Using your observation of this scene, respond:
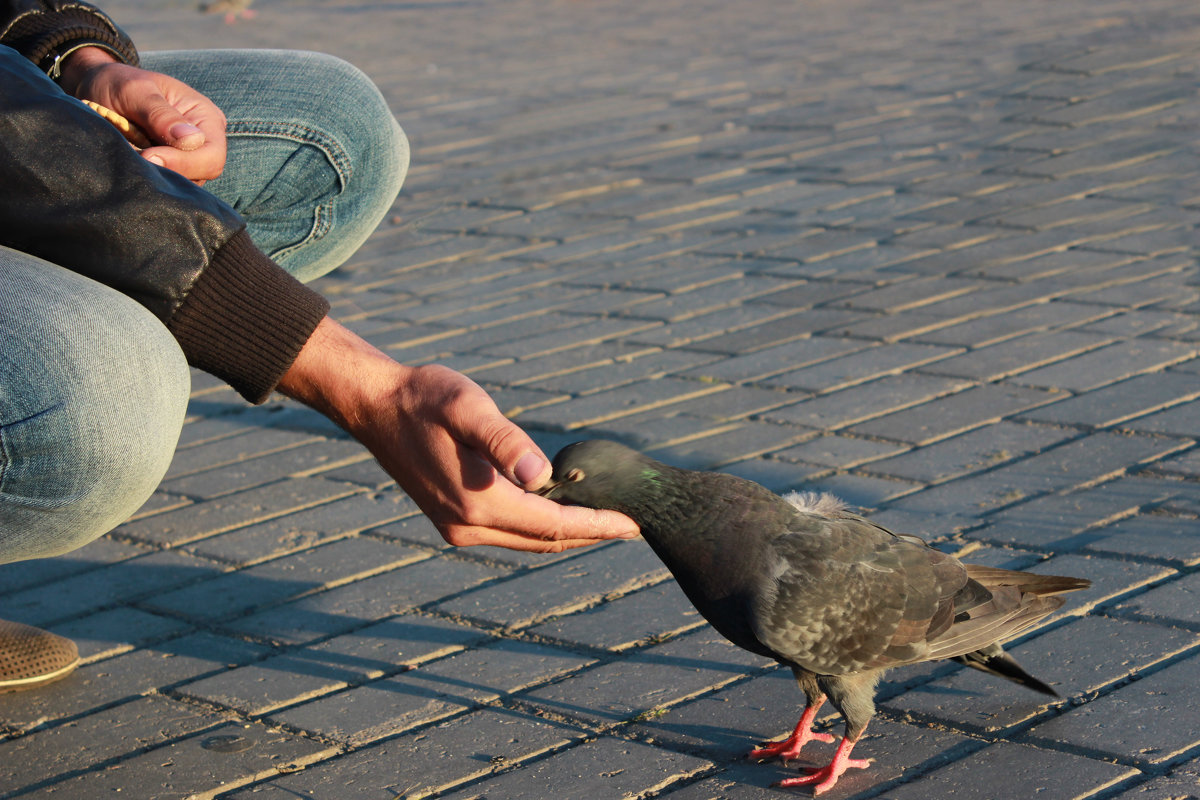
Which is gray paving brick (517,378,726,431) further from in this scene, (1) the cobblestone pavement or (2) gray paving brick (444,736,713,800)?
(2) gray paving brick (444,736,713,800)

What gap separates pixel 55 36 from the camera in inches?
143

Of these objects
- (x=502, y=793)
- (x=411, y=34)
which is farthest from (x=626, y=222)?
(x=411, y=34)

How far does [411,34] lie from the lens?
15.9m

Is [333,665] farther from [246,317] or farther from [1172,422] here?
[1172,422]

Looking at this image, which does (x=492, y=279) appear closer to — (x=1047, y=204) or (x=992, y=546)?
(x=1047, y=204)

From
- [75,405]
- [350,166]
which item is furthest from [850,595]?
[350,166]

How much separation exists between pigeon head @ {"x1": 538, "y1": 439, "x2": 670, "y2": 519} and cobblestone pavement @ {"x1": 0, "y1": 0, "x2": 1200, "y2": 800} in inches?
24.8

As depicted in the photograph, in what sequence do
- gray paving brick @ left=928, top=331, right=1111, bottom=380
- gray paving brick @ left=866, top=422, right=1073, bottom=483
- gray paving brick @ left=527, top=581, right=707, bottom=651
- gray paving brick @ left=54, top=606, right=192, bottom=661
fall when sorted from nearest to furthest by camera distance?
gray paving brick @ left=527, top=581, right=707, bottom=651
gray paving brick @ left=54, top=606, right=192, bottom=661
gray paving brick @ left=866, top=422, right=1073, bottom=483
gray paving brick @ left=928, top=331, right=1111, bottom=380

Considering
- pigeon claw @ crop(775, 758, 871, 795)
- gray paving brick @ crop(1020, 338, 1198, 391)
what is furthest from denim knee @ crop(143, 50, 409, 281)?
gray paving brick @ crop(1020, 338, 1198, 391)

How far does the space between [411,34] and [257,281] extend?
13.6 meters

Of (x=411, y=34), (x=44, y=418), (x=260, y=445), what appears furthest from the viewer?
(x=411, y=34)

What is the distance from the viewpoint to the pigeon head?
3055 mm

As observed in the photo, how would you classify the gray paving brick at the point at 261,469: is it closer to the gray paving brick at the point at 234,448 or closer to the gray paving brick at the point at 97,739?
the gray paving brick at the point at 234,448

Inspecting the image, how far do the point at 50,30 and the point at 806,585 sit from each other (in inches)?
98.7
